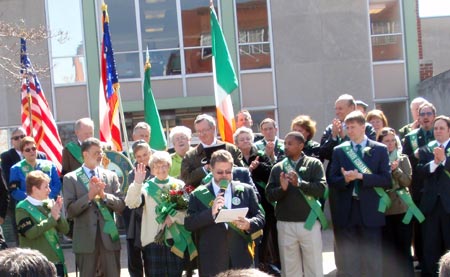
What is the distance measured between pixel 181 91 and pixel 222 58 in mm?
8155

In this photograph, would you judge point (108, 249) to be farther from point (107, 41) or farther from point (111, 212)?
point (107, 41)

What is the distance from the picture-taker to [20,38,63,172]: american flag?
10.2 metres

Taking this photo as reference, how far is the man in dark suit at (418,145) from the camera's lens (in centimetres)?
806

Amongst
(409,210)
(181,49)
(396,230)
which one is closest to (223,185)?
(409,210)

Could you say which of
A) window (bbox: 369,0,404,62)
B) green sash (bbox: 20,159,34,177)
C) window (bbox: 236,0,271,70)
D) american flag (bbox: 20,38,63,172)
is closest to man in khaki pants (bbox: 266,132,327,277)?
green sash (bbox: 20,159,34,177)

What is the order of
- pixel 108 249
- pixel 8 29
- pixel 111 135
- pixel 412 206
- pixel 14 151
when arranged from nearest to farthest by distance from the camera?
1. pixel 108 249
2. pixel 412 206
3. pixel 14 151
4. pixel 111 135
5. pixel 8 29

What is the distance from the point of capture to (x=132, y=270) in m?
8.12

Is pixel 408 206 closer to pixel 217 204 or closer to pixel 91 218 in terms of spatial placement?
pixel 217 204

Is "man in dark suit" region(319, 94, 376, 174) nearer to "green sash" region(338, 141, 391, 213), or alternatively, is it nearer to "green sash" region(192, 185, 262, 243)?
"green sash" region(338, 141, 391, 213)

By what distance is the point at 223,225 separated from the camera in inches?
259

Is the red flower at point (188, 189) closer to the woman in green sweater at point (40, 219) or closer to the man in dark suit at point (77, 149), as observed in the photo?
the woman in green sweater at point (40, 219)

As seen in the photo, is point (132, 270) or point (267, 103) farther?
point (267, 103)

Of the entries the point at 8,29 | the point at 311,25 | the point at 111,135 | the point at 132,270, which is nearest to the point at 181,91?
the point at 311,25

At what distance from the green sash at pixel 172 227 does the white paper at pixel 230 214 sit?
0.94 m
